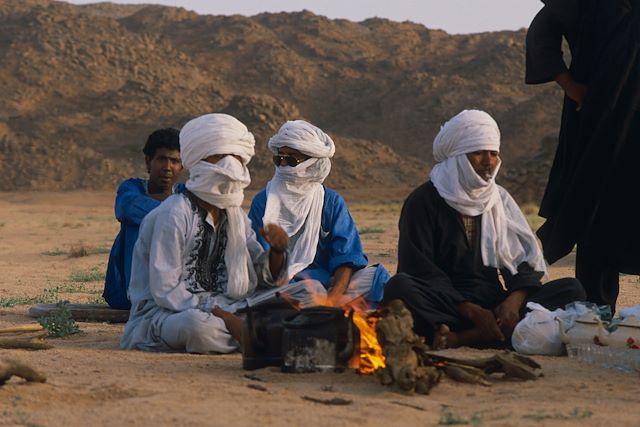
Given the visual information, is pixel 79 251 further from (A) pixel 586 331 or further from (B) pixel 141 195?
(A) pixel 586 331

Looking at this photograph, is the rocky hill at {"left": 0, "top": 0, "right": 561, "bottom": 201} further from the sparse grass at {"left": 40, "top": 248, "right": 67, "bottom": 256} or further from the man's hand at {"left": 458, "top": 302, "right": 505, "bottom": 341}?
the man's hand at {"left": 458, "top": 302, "right": 505, "bottom": 341}

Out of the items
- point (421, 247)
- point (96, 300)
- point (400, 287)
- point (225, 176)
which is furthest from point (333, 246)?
point (96, 300)

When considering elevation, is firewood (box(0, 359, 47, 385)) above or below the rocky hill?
below

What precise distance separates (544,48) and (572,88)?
0.32 metres

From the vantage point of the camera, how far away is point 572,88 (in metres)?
7.61

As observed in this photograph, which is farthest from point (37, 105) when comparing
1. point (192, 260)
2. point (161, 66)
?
point (192, 260)

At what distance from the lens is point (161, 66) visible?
60.2 m

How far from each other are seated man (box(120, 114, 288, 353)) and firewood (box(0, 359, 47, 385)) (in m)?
1.34

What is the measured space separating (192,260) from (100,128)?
44827 millimetres

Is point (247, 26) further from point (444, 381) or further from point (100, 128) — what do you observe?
point (444, 381)

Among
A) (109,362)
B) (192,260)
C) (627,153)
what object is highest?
(627,153)

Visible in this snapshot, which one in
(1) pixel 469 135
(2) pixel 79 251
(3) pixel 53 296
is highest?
(1) pixel 469 135

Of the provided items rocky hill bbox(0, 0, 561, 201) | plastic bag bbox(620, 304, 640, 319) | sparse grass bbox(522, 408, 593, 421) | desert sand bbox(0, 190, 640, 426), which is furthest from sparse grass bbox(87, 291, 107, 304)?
rocky hill bbox(0, 0, 561, 201)

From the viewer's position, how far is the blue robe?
7480mm
